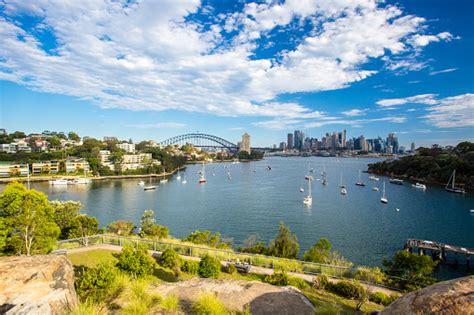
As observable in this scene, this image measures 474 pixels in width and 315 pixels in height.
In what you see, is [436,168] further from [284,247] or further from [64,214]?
[64,214]

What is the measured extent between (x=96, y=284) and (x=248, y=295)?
3132 mm

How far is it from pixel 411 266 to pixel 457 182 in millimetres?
51576

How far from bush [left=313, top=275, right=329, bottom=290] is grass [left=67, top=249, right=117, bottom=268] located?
7.20m

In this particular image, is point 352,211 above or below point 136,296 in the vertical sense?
below

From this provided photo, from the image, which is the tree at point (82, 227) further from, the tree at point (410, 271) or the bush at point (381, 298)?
the tree at point (410, 271)

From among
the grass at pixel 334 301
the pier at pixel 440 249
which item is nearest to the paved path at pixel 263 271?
the grass at pixel 334 301

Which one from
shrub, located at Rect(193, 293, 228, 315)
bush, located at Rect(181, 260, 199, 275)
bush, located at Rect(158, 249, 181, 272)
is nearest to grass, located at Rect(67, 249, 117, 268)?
bush, located at Rect(158, 249, 181, 272)

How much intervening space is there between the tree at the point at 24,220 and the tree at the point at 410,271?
1300 centimetres

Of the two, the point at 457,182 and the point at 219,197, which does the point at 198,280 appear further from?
the point at 457,182

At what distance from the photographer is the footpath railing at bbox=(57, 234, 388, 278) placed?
972 centimetres

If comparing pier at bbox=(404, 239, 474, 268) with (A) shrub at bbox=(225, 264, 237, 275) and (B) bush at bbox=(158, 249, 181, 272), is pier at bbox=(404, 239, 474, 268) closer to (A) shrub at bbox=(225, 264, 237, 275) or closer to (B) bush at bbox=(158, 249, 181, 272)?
(A) shrub at bbox=(225, 264, 237, 275)

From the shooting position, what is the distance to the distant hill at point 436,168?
168 feet

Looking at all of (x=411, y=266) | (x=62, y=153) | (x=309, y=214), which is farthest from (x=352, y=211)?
(x=62, y=153)

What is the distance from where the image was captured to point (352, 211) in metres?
31.3
